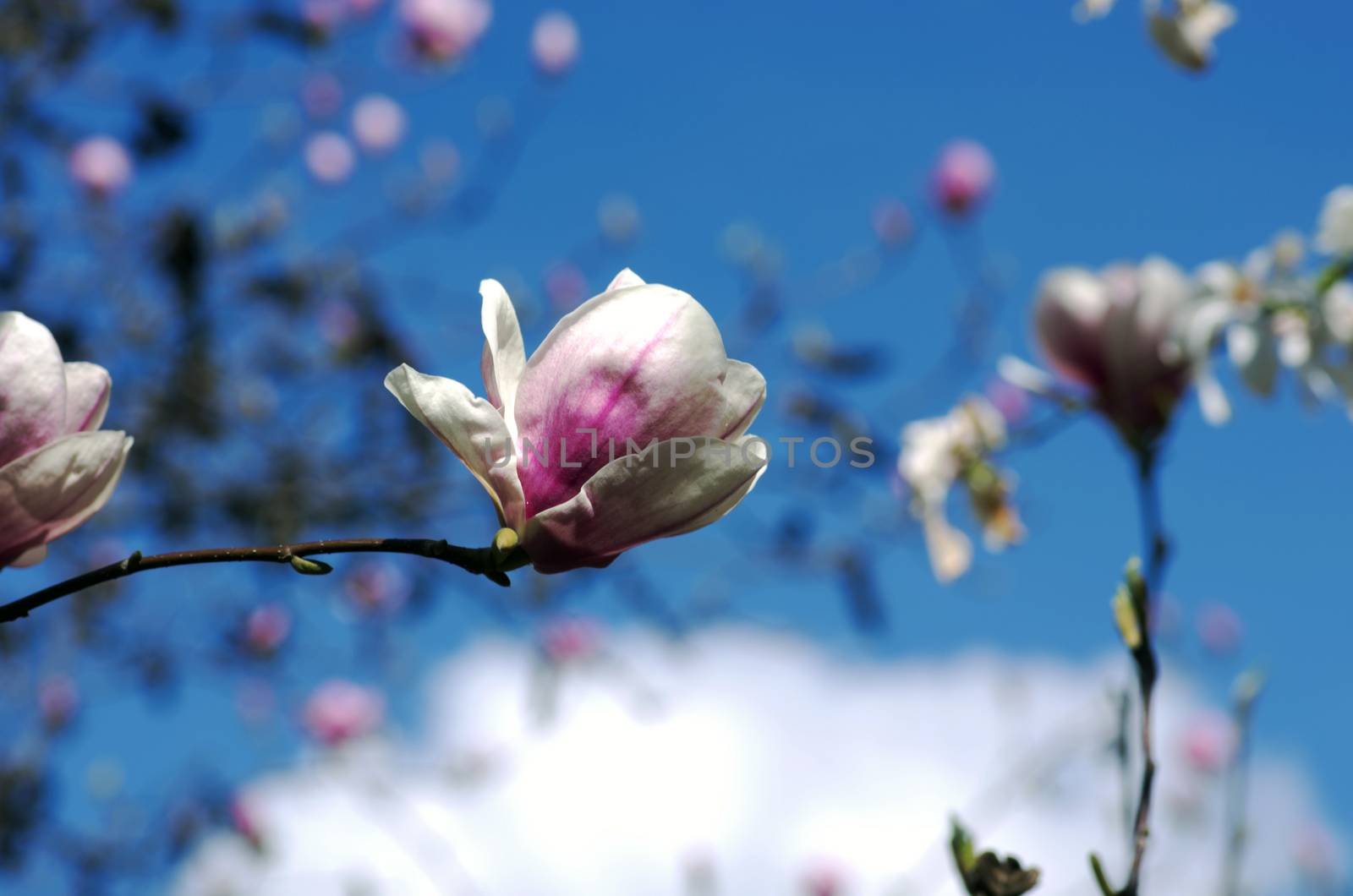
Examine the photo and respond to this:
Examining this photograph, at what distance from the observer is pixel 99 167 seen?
318cm

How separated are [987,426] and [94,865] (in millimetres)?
2551

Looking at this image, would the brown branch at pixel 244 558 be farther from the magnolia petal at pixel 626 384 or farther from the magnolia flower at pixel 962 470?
the magnolia flower at pixel 962 470

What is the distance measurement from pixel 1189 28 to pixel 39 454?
929mm

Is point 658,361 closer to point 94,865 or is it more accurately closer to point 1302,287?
point 1302,287

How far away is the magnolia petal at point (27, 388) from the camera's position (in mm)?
544

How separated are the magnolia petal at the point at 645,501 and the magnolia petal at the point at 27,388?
0.22 meters

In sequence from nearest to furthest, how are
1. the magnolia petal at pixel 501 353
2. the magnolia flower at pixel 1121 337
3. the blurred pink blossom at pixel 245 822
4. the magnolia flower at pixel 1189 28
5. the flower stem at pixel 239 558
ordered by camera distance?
the flower stem at pixel 239 558, the magnolia petal at pixel 501 353, the magnolia flower at pixel 1189 28, the magnolia flower at pixel 1121 337, the blurred pink blossom at pixel 245 822

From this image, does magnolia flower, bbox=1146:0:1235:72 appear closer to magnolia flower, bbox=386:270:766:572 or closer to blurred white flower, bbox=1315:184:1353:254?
blurred white flower, bbox=1315:184:1353:254

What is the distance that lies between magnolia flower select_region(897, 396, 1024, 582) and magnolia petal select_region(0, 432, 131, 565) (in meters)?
1.13

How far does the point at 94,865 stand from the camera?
3.04 metres

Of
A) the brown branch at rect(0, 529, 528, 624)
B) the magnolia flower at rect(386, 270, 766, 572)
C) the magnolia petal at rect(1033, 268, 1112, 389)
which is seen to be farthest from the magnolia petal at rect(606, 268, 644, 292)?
the magnolia petal at rect(1033, 268, 1112, 389)

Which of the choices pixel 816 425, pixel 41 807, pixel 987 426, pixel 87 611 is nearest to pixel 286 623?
pixel 87 611

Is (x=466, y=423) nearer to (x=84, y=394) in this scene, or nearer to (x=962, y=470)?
(x=84, y=394)

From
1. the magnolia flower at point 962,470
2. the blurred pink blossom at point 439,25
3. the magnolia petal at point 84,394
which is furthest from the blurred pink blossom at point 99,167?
the magnolia petal at point 84,394
